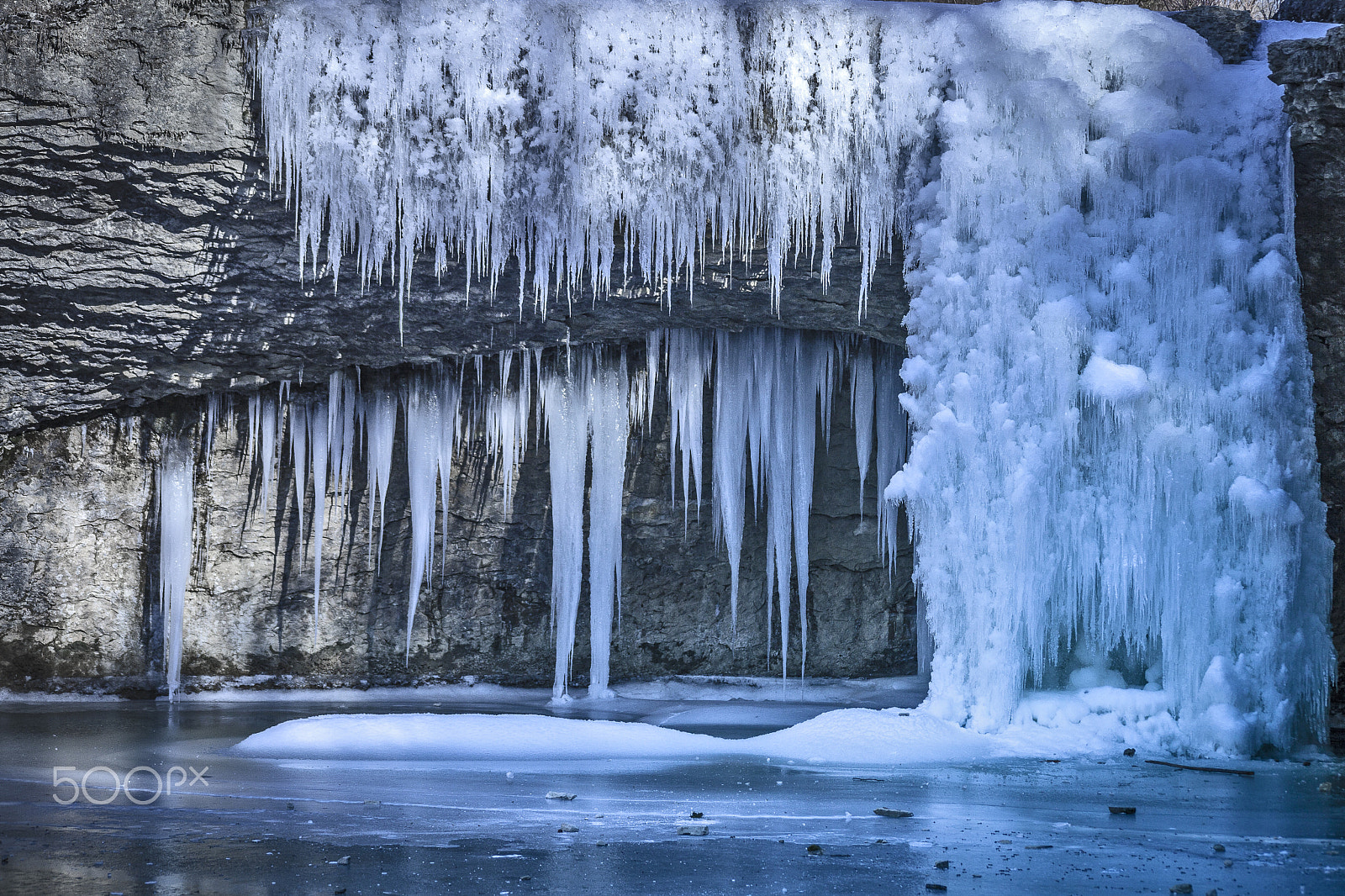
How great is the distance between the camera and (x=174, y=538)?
6676 millimetres

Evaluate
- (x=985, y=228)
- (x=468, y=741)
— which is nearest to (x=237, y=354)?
(x=468, y=741)

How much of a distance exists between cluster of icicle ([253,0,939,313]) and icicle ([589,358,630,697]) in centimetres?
131

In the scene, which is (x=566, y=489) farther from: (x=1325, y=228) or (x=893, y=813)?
(x=1325, y=228)

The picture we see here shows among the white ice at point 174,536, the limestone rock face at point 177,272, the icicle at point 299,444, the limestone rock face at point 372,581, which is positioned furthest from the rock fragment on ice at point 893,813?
the white ice at point 174,536

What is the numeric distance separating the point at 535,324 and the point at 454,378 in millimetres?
955

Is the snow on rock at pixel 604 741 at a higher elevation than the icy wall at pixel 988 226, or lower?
lower

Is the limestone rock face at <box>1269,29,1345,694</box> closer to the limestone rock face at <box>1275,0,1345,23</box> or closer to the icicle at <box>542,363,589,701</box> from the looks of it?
the limestone rock face at <box>1275,0,1345,23</box>

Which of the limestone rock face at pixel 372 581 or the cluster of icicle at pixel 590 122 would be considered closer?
the cluster of icicle at pixel 590 122

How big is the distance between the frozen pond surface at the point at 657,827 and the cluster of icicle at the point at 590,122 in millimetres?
2674

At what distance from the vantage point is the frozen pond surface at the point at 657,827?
98.9 inches

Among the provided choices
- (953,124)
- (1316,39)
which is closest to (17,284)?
(953,124)

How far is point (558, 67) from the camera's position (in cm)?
530

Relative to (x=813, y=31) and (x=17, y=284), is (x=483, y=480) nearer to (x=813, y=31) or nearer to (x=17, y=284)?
(x=17, y=284)

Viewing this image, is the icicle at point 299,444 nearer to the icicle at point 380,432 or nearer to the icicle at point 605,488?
the icicle at point 380,432
